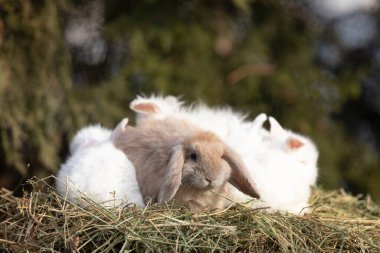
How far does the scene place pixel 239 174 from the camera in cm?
318

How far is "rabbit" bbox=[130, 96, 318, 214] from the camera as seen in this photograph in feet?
11.3

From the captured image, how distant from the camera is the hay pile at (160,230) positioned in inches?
103

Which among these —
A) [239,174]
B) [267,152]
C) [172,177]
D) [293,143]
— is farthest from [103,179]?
[293,143]

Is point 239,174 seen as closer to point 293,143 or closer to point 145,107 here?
point 293,143

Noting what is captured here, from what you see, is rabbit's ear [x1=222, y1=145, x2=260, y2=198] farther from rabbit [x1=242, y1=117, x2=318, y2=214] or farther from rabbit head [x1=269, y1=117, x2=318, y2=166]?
rabbit head [x1=269, y1=117, x2=318, y2=166]

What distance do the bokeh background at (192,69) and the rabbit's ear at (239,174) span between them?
167 centimetres

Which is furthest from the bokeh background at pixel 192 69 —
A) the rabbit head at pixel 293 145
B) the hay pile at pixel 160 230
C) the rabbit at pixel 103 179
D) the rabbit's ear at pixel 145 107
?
the hay pile at pixel 160 230

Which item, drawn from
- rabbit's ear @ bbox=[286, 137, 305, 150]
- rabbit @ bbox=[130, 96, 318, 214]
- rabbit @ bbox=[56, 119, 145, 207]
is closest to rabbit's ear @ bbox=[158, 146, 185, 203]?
rabbit @ bbox=[56, 119, 145, 207]

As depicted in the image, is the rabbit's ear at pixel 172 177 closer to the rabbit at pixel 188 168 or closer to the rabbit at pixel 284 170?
the rabbit at pixel 188 168

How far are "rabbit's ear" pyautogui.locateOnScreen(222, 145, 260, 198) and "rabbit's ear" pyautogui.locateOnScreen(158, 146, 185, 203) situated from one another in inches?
8.3

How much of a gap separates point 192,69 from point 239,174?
2.59 metres

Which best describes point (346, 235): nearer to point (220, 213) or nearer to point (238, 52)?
point (220, 213)

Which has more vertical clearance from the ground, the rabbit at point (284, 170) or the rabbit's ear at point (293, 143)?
the rabbit's ear at point (293, 143)

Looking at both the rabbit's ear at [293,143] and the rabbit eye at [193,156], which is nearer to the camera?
the rabbit eye at [193,156]
